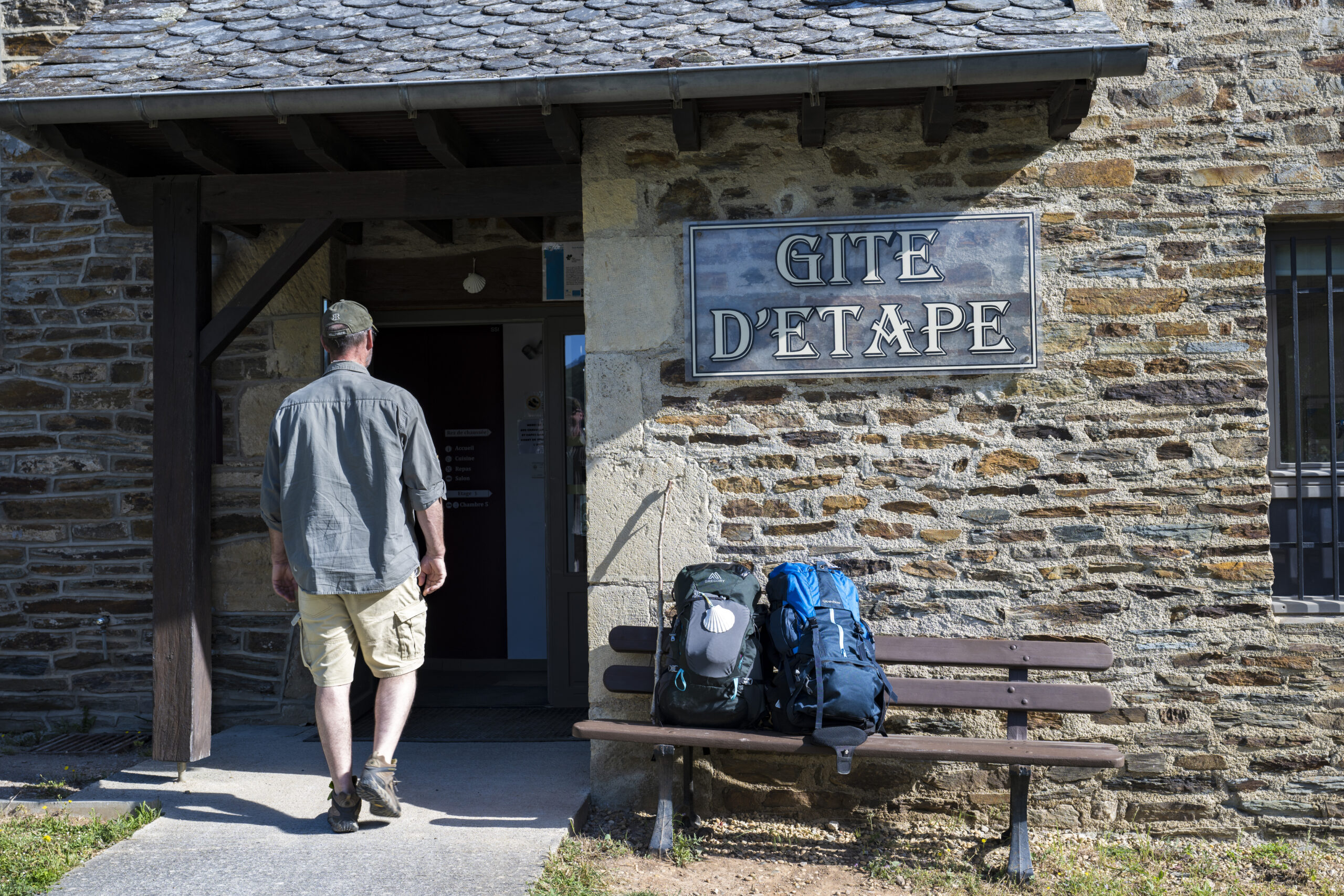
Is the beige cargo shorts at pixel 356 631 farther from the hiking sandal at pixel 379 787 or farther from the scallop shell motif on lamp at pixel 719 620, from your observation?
the scallop shell motif on lamp at pixel 719 620

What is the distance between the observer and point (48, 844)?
143 inches

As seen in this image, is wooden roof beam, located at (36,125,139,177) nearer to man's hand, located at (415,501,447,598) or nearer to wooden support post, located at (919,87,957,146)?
man's hand, located at (415,501,447,598)

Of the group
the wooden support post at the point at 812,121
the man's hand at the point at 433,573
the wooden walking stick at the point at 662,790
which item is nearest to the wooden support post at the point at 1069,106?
the wooden support post at the point at 812,121

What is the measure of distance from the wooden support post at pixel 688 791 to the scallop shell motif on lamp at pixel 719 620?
628mm

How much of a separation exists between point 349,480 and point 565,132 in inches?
60.7

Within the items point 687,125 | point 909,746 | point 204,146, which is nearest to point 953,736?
point 909,746

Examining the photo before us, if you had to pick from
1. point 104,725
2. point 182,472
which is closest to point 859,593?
point 182,472

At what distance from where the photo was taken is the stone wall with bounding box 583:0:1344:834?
398 cm

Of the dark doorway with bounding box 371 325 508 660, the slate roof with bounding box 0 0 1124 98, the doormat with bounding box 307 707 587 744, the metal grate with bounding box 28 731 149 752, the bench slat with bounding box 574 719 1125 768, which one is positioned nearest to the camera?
the bench slat with bounding box 574 719 1125 768

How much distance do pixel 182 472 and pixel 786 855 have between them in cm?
285

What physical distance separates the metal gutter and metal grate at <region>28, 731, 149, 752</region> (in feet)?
9.64

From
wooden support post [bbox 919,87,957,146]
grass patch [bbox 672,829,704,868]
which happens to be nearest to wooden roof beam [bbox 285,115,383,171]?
wooden support post [bbox 919,87,957,146]

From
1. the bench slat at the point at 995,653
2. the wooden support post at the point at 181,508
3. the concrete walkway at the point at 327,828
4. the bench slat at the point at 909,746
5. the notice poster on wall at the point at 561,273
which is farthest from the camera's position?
the notice poster on wall at the point at 561,273

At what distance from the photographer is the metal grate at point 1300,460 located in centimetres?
425
